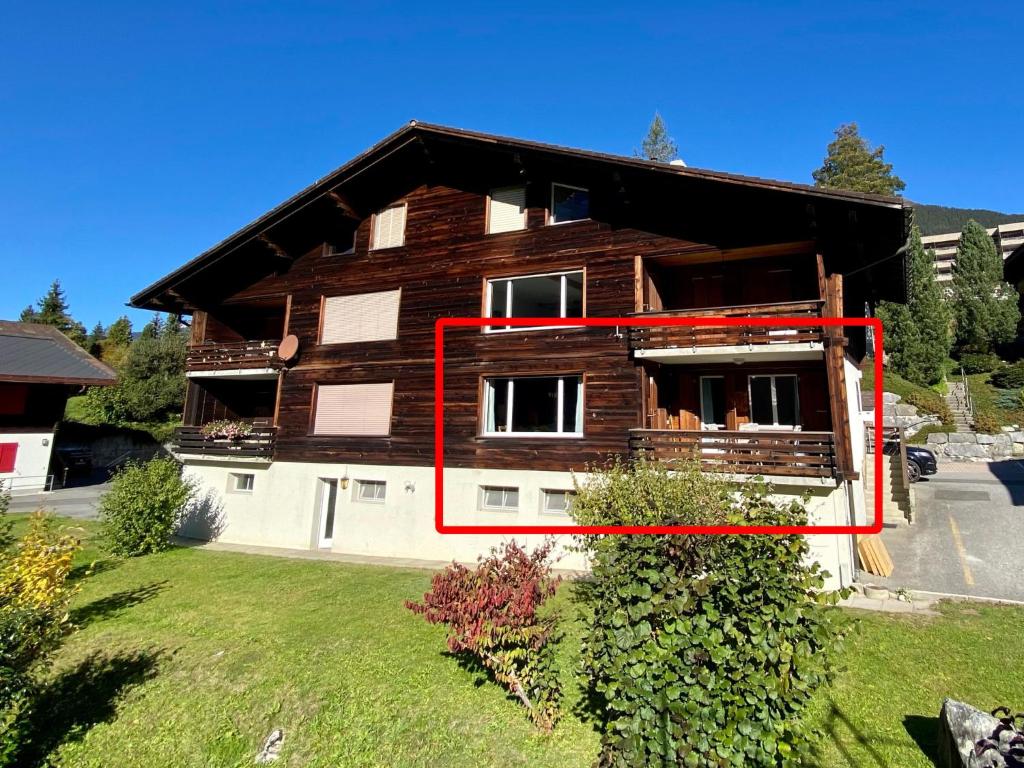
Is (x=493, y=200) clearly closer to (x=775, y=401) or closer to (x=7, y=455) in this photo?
(x=775, y=401)

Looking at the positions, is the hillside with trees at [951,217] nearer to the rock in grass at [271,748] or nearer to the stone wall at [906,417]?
the stone wall at [906,417]

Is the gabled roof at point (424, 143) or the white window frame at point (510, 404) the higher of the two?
the gabled roof at point (424, 143)

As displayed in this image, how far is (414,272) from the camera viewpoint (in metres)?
16.2

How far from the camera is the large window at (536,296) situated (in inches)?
571

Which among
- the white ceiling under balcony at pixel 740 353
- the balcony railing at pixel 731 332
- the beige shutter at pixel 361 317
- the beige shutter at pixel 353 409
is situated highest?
the beige shutter at pixel 361 317

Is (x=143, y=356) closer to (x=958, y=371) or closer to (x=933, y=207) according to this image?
(x=958, y=371)

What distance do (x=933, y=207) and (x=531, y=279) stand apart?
232135mm

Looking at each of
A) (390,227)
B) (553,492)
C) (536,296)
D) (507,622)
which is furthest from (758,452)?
(390,227)

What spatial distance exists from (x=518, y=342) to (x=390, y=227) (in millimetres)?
6644

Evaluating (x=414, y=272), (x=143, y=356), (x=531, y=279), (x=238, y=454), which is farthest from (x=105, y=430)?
(x=531, y=279)

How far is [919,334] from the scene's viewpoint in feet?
127

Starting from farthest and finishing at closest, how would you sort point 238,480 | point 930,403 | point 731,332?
1. point 930,403
2. point 238,480
3. point 731,332

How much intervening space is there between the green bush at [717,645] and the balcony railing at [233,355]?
16135 millimetres

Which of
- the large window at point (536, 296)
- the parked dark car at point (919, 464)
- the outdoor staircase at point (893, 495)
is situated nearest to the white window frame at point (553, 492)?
the large window at point (536, 296)
